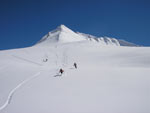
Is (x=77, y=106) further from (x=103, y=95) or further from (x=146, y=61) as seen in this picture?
(x=146, y=61)

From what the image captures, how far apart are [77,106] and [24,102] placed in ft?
10.8

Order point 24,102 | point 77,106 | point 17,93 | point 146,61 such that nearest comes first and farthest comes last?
point 77,106, point 24,102, point 17,93, point 146,61

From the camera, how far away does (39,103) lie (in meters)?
7.31

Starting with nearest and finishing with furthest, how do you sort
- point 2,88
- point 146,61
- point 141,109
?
point 141,109 → point 2,88 → point 146,61

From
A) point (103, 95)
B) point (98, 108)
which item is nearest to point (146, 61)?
point (103, 95)

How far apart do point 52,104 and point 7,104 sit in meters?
2.64

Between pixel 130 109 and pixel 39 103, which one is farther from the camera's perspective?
pixel 39 103

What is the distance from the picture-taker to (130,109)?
6523mm

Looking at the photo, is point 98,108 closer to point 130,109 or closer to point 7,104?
point 130,109

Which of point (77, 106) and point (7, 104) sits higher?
point (7, 104)

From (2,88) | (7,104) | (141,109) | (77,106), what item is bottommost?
(141,109)

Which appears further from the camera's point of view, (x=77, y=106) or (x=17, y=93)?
(x=17, y=93)

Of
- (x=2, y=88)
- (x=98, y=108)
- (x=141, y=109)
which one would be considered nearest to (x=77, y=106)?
(x=98, y=108)

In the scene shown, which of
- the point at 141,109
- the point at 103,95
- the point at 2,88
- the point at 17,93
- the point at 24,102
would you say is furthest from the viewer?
the point at 2,88
